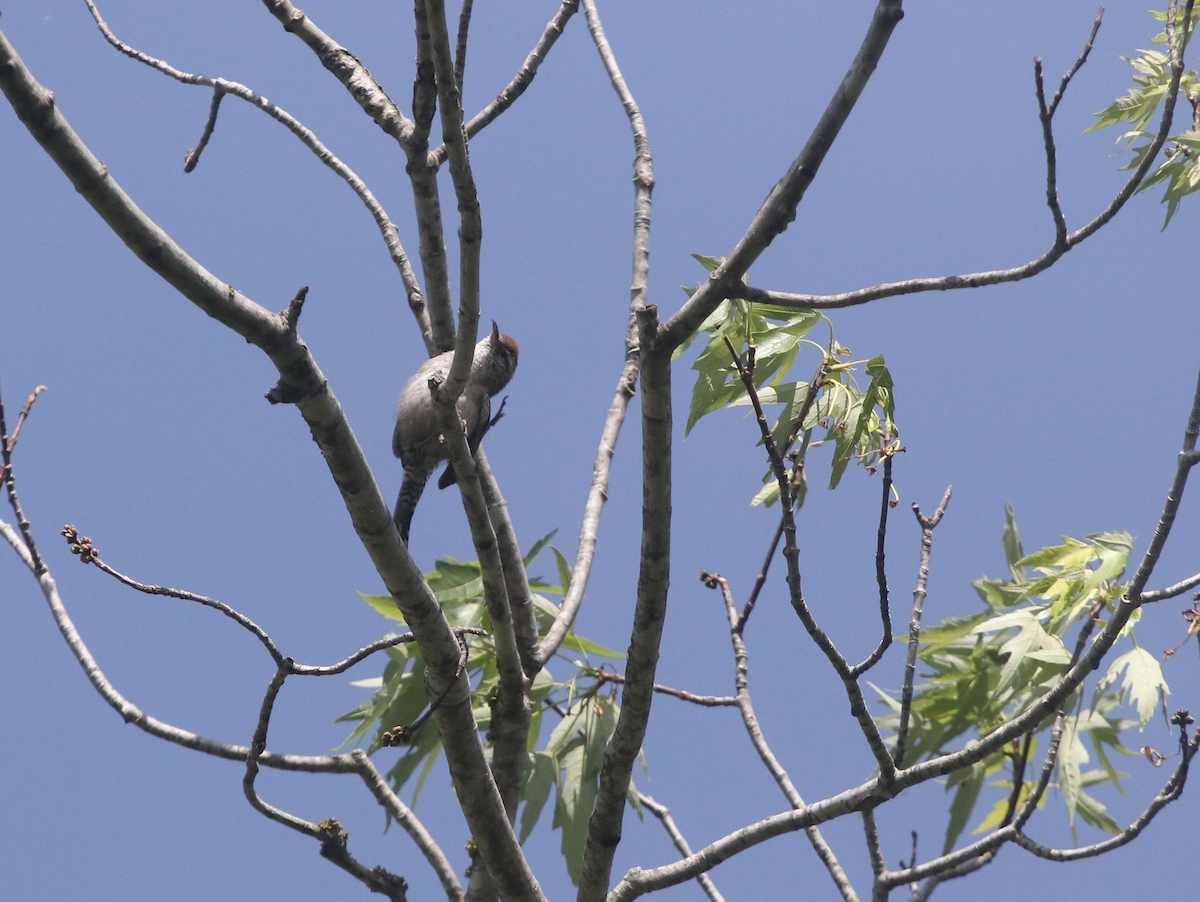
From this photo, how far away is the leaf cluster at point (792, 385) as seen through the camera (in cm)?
280

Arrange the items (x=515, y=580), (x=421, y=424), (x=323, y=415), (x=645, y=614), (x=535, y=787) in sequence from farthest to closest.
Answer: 1. (x=421, y=424)
2. (x=515, y=580)
3. (x=535, y=787)
4. (x=645, y=614)
5. (x=323, y=415)

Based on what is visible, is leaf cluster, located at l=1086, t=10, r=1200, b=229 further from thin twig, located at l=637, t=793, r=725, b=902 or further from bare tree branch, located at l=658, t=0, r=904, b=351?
thin twig, located at l=637, t=793, r=725, b=902

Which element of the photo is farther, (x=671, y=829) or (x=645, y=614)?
(x=671, y=829)

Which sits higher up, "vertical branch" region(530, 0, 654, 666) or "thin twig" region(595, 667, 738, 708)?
"vertical branch" region(530, 0, 654, 666)

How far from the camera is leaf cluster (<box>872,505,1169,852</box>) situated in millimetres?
3076

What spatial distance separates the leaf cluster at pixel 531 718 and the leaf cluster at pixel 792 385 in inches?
46.2

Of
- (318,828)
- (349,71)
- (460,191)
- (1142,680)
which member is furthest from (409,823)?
(349,71)

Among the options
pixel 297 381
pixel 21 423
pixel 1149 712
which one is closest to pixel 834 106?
pixel 297 381

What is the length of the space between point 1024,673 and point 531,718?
1760 mm

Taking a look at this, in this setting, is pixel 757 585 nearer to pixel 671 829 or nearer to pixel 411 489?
pixel 671 829

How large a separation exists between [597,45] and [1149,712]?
3.56 m

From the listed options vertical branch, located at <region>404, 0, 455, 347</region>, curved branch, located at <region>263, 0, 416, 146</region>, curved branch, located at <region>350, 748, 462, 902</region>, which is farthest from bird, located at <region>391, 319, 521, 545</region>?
curved branch, located at <region>350, 748, 462, 902</region>

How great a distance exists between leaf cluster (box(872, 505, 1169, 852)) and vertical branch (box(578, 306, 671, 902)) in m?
0.92

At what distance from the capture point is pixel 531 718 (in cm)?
364
